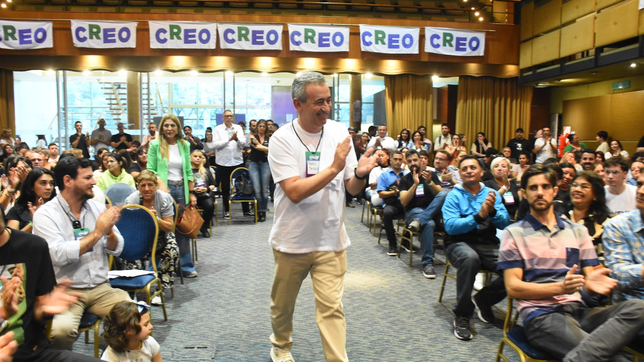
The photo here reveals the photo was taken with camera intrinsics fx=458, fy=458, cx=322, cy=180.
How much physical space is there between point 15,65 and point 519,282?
12.1 metres

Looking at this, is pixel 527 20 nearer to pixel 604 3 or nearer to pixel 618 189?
pixel 604 3

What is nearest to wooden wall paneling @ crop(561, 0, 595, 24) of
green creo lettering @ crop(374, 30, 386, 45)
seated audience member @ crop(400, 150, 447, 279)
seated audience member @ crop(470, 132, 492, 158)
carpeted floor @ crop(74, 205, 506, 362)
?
seated audience member @ crop(470, 132, 492, 158)

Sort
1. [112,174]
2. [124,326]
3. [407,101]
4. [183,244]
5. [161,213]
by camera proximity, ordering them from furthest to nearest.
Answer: [407,101]
[112,174]
[183,244]
[161,213]
[124,326]

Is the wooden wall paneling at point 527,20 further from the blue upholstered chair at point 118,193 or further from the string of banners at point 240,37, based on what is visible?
the blue upholstered chair at point 118,193

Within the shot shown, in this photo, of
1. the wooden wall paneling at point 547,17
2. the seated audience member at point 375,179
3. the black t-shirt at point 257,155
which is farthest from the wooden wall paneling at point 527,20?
the black t-shirt at point 257,155

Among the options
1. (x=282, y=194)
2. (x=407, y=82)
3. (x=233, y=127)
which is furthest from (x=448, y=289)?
(x=407, y=82)

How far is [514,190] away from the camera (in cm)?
518

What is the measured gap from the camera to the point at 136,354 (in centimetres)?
247

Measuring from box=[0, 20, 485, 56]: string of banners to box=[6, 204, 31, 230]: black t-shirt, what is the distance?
773 cm

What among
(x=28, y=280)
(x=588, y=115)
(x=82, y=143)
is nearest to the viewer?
(x=28, y=280)

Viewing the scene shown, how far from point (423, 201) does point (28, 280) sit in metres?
4.10

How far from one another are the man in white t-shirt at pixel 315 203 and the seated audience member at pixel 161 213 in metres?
1.97

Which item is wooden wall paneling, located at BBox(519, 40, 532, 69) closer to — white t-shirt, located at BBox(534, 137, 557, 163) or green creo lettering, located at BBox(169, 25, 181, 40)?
white t-shirt, located at BBox(534, 137, 557, 163)

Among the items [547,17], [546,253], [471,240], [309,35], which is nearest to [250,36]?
[309,35]
